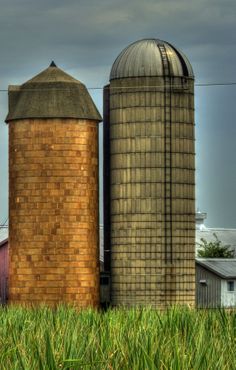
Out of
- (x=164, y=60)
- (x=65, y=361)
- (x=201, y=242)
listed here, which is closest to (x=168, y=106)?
(x=164, y=60)

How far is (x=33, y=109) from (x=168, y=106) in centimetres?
560

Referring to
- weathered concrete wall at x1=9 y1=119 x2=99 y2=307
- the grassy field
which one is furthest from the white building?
the grassy field

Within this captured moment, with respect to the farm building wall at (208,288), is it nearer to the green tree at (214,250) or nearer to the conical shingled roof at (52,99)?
the conical shingled roof at (52,99)

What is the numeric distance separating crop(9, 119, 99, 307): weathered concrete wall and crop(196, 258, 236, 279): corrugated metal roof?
9685mm

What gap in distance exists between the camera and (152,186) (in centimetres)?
5422

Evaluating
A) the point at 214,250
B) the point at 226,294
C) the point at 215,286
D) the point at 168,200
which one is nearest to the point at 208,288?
the point at 215,286

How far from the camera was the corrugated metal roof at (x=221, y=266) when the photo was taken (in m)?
61.9

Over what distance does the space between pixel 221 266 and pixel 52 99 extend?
14013mm

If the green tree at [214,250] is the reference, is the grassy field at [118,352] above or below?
above

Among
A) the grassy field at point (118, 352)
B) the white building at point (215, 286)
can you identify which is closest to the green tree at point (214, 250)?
the white building at point (215, 286)

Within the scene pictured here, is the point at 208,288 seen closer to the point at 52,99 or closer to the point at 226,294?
the point at 226,294

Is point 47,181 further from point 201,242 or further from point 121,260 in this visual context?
point 201,242

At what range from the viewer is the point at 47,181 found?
174 feet

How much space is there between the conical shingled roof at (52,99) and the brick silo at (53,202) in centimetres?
4
